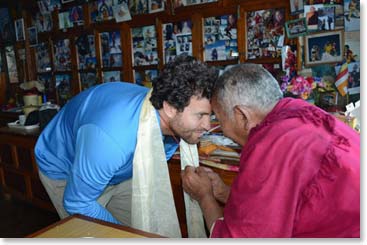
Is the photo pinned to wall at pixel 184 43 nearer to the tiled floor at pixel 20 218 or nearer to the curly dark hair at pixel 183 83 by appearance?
the curly dark hair at pixel 183 83

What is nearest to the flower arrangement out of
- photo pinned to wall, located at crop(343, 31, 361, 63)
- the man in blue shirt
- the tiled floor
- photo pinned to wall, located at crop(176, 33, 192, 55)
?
photo pinned to wall, located at crop(343, 31, 361, 63)

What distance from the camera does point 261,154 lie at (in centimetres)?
80

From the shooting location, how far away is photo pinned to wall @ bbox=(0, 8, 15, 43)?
3.71 meters

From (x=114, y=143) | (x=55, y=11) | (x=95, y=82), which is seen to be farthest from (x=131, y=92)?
(x=55, y=11)

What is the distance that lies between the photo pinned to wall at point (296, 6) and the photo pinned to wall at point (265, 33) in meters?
0.07

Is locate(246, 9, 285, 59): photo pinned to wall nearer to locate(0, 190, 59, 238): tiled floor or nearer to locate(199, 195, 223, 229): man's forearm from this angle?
locate(199, 195, 223, 229): man's forearm

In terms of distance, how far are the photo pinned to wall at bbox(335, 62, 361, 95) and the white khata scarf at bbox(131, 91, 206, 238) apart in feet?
3.50

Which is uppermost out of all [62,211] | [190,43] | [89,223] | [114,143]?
[190,43]

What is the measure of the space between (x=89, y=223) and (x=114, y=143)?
25 centimetres

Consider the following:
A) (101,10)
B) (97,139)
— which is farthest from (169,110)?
(101,10)

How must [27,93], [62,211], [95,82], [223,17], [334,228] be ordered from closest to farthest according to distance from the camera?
[334,228] → [62,211] → [223,17] → [95,82] → [27,93]

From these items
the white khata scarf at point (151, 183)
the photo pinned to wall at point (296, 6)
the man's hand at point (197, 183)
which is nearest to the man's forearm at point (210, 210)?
the man's hand at point (197, 183)

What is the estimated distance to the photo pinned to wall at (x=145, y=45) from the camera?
8.88ft

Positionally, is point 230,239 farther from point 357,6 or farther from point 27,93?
point 27,93
